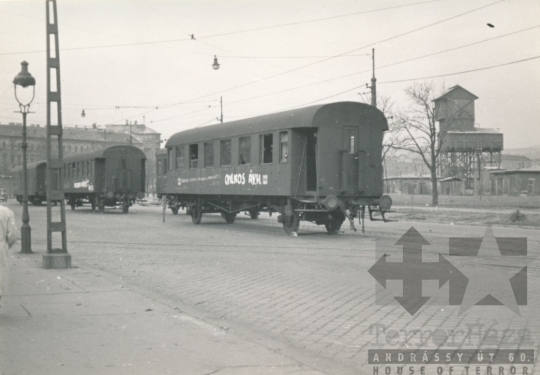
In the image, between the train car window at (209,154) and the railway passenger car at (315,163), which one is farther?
the train car window at (209,154)

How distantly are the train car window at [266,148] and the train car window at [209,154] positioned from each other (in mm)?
3829

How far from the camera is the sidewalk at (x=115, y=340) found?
491 centimetres

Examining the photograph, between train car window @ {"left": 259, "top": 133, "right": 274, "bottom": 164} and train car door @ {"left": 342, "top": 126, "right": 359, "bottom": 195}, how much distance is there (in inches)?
94.0

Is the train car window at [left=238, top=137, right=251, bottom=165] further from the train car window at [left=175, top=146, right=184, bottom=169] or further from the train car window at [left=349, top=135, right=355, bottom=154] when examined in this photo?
the train car window at [left=175, top=146, right=184, bottom=169]

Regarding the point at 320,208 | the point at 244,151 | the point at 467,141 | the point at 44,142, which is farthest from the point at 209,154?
the point at 467,141

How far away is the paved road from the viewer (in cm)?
582

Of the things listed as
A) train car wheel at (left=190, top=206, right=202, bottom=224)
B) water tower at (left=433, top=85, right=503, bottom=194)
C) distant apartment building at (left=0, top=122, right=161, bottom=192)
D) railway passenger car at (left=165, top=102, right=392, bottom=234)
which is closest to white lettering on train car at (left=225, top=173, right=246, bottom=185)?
railway passenger car at (left=165, top=102, right=392, bottom=234)

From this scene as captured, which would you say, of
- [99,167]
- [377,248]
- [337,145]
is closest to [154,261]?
[377,248]

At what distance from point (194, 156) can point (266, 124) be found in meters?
5.98

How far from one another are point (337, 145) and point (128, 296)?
1023 centimetres

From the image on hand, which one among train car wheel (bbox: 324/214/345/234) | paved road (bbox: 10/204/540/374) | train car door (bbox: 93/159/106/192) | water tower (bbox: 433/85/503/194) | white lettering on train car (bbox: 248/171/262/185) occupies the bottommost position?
paved road (bbox: 10/204/540/374)

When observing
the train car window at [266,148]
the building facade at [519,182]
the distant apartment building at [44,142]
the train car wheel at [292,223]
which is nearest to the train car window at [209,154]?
the train car window at [266,148]

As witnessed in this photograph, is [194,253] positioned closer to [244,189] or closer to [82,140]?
[244,189]

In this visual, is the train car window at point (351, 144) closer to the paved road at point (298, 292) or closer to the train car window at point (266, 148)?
the train car window at point (266, 148)
